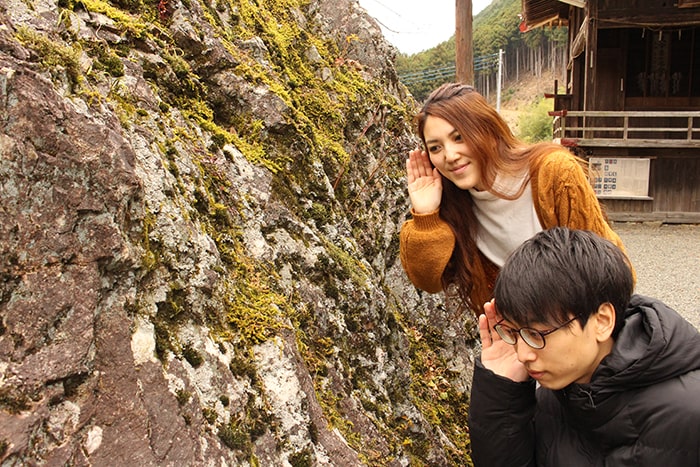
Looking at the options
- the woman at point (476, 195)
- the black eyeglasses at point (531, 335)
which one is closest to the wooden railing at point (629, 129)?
the woman at point (476, 195)

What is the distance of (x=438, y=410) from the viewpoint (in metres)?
4.08

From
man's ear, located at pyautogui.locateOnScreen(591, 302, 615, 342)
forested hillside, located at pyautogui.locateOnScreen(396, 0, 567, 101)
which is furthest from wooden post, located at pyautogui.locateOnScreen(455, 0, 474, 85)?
forested hillside, located at pyautogui.locateOnScreen(396, 0, 567, 101)

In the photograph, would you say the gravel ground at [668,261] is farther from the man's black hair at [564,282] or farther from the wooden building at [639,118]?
the man's black hair at [564,282]

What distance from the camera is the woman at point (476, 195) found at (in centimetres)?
233

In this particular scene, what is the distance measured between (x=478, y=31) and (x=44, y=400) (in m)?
68.0

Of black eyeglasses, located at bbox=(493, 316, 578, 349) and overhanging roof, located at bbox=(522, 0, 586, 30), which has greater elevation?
overhanging roof, located at bbox=(522, 0, 586, 30)

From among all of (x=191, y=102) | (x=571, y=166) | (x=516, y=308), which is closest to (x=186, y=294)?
(x=516, y=308)

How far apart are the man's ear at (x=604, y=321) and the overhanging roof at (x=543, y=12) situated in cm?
1935

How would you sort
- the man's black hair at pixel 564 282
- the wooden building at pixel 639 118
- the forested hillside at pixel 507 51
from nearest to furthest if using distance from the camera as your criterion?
the man's black hair at pixel 564 282 → the wooden building at pixel 639 118 → the forested hillside at pixel 507 51

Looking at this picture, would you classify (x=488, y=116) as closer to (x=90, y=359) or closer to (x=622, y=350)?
(x=622, y=350)

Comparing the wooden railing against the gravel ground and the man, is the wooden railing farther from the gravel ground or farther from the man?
the man

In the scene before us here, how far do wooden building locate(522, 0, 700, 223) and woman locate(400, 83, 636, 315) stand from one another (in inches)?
542

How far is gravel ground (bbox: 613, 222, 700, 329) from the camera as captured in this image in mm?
9680

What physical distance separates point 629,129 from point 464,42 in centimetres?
999
